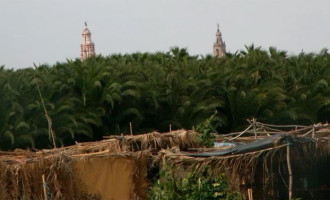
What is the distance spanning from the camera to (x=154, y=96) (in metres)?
23.5

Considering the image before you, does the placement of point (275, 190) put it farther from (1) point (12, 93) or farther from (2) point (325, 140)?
(1) point (12, 93)

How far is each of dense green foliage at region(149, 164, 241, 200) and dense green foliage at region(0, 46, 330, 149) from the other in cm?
948

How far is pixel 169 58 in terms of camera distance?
28.5 metres

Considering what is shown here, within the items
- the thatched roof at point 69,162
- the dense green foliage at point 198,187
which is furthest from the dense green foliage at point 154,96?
the dense green foliage at point 198,187

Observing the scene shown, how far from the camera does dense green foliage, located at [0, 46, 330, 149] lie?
70.0ft

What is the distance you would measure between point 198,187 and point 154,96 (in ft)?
40.0

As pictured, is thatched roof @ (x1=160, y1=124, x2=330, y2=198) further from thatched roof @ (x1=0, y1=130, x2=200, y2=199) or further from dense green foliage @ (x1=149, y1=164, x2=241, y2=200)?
thatched roof @ (x1=0, y1=130, x2=200, y2=199)

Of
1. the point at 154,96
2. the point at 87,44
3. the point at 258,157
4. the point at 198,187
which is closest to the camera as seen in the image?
the point at 258,157

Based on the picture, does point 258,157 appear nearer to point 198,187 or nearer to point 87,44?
point 198,187

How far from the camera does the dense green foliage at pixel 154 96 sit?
70.0ft

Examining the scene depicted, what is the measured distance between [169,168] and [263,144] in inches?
66.4

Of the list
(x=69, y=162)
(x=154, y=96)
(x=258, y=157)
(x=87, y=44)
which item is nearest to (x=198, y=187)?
(x=258, y=157)

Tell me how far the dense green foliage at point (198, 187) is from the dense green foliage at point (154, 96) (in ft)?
31.1

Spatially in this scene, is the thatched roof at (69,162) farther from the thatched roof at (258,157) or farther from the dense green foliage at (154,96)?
the dense green foliage at (154,96)
